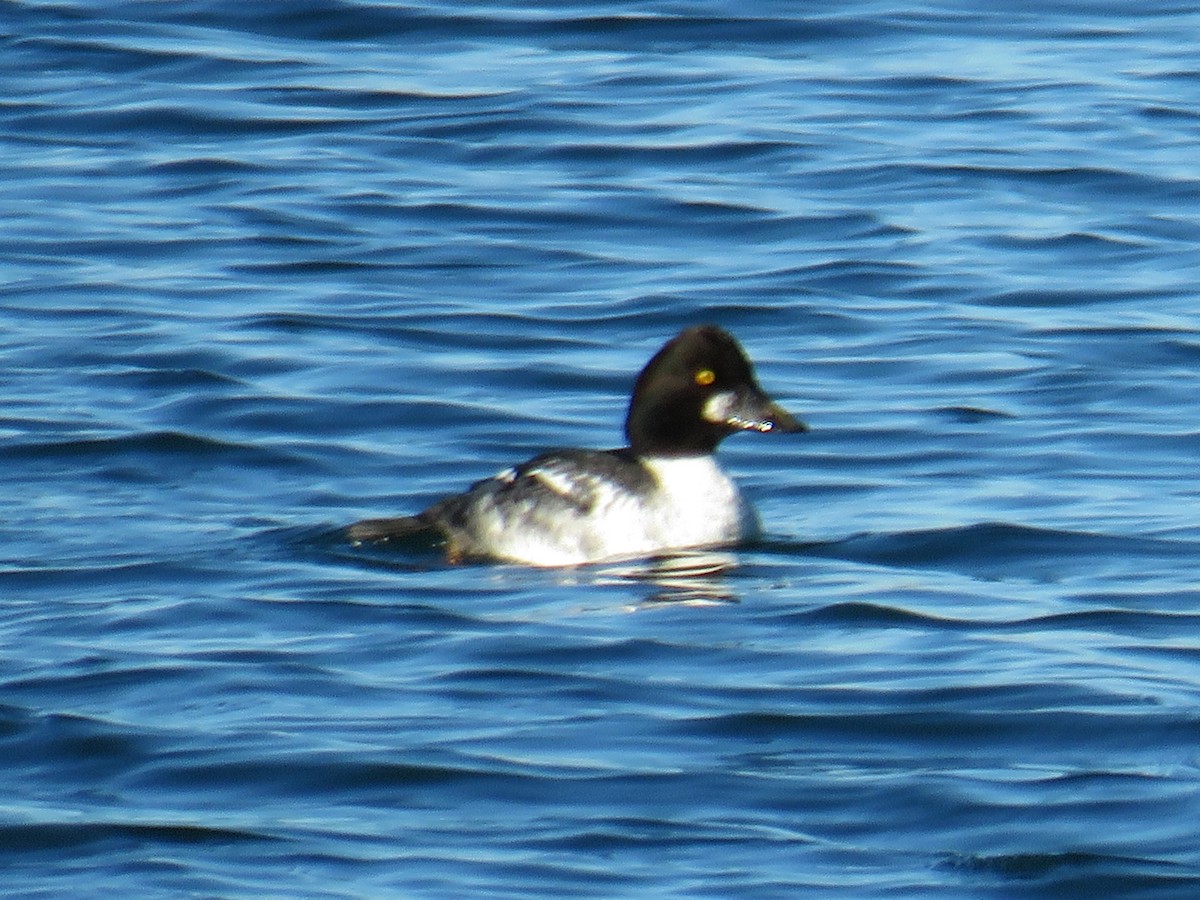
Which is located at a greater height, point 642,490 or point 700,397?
point 700,397

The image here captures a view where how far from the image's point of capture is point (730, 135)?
19.7 metres

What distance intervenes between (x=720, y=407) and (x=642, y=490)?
1.55 feet

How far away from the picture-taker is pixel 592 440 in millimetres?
13352

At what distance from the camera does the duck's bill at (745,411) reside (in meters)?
11.7

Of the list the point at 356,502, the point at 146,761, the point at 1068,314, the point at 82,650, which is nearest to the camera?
the point at 146,761

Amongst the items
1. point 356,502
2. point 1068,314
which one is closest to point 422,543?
point 356,502

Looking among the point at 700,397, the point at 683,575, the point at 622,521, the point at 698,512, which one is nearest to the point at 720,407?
the point at 700,397

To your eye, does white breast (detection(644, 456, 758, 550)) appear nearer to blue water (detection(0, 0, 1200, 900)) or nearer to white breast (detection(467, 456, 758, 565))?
white breast (detection(467, 456, 758, 565))

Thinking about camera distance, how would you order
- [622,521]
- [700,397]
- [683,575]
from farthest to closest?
[700,397], [622,521], [683,575]

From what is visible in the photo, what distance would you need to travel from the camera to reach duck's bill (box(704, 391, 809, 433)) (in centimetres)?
1170

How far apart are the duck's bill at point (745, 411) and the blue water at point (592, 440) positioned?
454mm

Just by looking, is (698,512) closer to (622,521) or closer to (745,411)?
(622,521)

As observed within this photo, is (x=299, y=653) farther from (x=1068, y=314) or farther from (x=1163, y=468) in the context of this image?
(x=1068, y=314)

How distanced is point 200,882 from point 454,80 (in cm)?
1471
